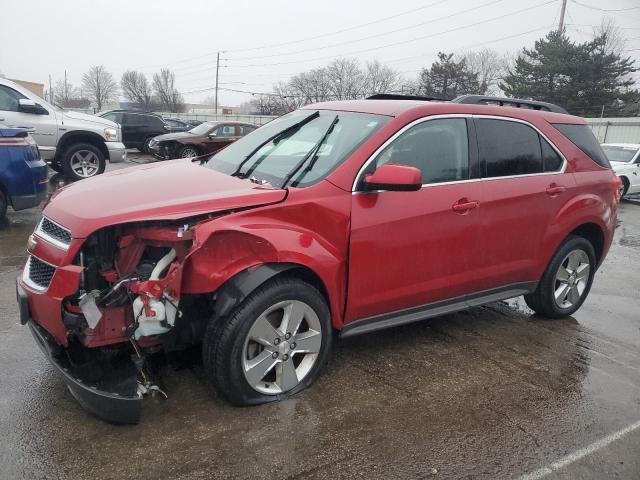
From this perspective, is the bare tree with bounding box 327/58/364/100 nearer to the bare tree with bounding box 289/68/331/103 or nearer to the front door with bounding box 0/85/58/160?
the bare tree with bounding box 289/68/331/103

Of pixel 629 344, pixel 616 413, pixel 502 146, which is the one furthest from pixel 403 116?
pixel 629 344

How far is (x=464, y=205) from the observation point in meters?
3.69

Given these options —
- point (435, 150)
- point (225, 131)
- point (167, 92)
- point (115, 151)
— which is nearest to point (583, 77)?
point (225, 131)

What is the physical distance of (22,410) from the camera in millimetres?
2922

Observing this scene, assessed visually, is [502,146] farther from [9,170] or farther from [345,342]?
[9,170]

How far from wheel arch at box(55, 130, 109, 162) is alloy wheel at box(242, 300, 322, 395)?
8213mm

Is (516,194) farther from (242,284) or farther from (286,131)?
(242,284)

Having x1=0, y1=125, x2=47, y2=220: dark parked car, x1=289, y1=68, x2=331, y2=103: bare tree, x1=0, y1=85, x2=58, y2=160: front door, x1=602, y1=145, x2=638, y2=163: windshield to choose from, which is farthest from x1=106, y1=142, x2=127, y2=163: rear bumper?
x1=289, y1=68, x2=331, y2=103: bare tree

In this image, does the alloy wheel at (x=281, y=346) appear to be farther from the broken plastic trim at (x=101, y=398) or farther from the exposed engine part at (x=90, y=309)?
the exposed engine part at (x=90, y=309)

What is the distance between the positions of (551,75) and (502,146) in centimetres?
3878

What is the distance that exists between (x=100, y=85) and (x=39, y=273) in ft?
318

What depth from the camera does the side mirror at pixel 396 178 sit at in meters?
3.09

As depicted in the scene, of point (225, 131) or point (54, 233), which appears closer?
point (54, 233)

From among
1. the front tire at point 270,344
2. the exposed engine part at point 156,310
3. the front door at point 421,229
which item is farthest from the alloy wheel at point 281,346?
the exposed engine part at point 156,310
